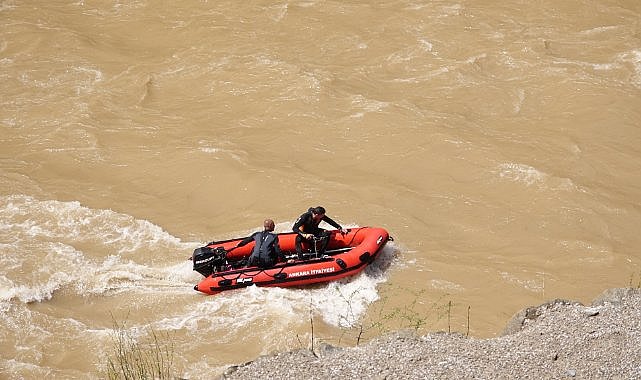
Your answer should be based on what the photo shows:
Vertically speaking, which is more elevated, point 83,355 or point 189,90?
point 189,90

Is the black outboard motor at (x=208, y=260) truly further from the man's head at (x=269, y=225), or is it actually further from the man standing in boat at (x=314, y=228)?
the man standing in boat at (x=314, y=228)

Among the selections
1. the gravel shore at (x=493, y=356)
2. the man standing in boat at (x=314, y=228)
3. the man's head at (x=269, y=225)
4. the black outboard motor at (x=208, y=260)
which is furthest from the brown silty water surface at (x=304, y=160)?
the gravel shore at (x=493, y=356)

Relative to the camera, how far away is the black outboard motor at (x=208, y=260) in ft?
35.6

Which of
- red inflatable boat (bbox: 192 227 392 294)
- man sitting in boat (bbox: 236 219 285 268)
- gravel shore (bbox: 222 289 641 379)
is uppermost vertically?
gravel shore (bbox: 222 289 641 379)

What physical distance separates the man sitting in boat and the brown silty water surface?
1.55ft

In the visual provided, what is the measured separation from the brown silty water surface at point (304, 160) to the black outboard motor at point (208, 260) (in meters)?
0.39

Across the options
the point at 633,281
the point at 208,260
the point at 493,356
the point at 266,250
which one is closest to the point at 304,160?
the point at 266,250

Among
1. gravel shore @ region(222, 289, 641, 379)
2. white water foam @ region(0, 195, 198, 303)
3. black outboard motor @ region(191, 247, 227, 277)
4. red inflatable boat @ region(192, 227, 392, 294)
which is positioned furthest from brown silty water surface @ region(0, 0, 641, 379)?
gravel shore @ region(222, 289, 641, 379)

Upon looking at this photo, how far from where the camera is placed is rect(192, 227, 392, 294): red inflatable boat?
1072 centimetres

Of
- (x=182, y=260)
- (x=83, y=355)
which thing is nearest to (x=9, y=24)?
(x=182, y=260)

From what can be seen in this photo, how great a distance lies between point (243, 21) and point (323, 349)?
1314cm

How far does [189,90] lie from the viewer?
16234 mm

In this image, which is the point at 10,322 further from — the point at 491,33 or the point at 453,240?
the point at 491,33

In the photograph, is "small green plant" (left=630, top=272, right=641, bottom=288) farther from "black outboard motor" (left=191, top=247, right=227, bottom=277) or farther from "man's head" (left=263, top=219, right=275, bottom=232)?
"black outboard motor" (left=191, top=247, right=227, bottom=277)
